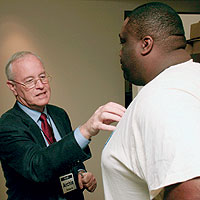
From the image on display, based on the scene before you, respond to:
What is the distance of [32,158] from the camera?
1.03 m

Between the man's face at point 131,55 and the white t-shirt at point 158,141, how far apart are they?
0.19 m

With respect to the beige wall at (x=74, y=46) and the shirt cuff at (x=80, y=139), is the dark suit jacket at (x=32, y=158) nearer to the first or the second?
the shirt cuff at (x=80, y=139)

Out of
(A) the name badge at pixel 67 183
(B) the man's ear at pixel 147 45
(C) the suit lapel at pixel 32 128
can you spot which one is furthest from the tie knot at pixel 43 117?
(B) the man's ear at pixel 147 45

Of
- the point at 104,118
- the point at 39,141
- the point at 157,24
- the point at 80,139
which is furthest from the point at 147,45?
the point at 39,141

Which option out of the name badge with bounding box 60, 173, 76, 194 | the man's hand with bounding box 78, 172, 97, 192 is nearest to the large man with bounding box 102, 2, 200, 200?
the name badge with bounding box 60, 173, 76, 194

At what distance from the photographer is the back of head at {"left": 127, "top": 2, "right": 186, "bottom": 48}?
28.8 inches

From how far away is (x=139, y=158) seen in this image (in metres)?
0.51

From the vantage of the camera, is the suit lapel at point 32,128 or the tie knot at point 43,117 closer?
the suit lapel at point 32,128

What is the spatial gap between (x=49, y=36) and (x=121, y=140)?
274cm

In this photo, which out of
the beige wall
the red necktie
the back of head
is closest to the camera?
the back of head

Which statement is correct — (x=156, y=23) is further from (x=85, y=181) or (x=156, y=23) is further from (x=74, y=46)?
(x=74, y=46)

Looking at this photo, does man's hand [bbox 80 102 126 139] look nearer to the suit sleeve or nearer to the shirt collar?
the suit sleeve

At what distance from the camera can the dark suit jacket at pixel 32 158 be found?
3.22 ft

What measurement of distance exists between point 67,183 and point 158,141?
0.89 metres
